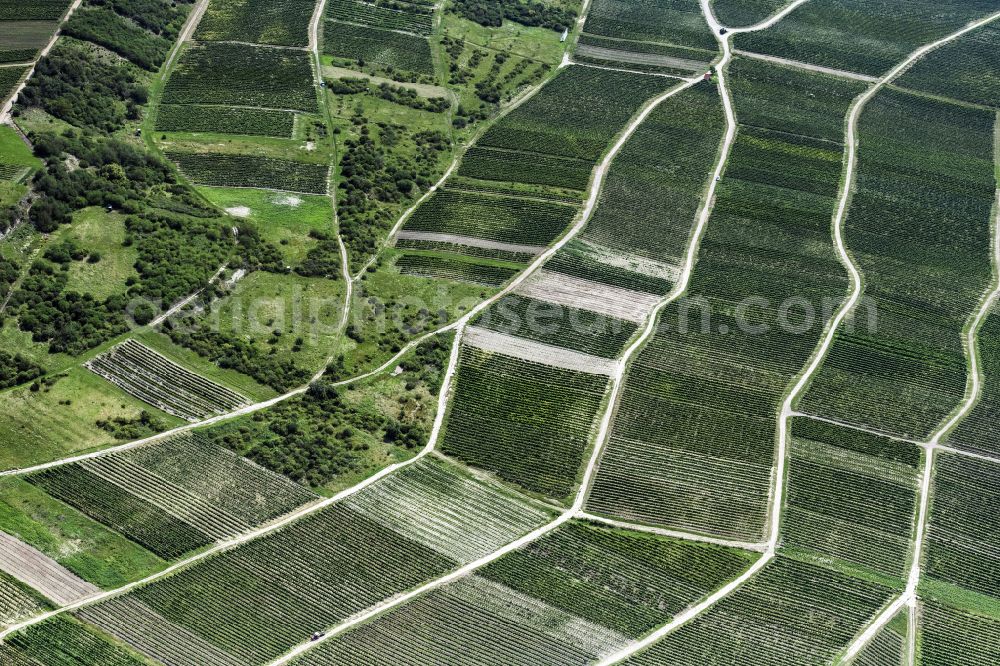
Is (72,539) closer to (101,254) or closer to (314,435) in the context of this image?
(314,435)

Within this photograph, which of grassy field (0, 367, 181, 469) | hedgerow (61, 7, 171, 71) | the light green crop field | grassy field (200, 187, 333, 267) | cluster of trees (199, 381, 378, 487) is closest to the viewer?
grassy field (0, 367, 181, 469)

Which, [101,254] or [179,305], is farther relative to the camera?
[101,254]

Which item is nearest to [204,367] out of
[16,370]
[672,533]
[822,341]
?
[16,370]

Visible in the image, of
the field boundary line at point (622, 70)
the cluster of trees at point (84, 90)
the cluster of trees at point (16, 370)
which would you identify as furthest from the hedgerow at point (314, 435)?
the field boundary line at point (622, 70)

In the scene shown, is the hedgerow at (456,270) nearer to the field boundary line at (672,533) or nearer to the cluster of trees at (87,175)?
the cluster of trees at (87,175)

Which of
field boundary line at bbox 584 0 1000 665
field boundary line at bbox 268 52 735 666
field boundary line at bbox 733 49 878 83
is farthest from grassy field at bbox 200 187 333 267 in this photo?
field boundary line at bbox 733 49 878 83

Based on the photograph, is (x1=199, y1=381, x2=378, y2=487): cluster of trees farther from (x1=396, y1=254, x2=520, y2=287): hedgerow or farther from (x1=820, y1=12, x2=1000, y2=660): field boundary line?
(x1=820, y1=12, x2=1000, y2=660): field boundary line
